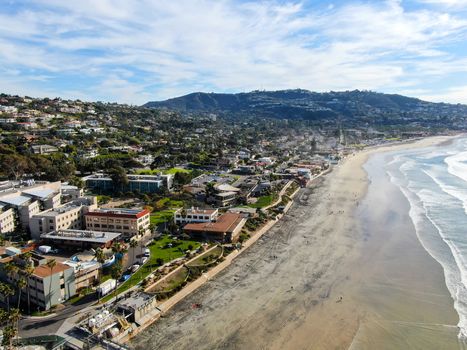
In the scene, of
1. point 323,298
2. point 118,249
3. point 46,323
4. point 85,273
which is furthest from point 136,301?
point 323,298

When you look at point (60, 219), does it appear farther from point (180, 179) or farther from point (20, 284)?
point (180, 179)

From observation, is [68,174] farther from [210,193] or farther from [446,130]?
[446,130]

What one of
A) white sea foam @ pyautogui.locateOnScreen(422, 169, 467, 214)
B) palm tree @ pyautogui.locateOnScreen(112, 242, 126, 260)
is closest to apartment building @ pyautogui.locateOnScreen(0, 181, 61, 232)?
palm tree @ pyautogui.locateOnScreen(112, 242, 126, 260)

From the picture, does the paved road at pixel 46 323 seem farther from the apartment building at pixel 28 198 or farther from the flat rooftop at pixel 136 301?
the apartment building at pixel 28 198

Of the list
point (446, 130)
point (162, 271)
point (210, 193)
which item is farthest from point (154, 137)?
point (446, 130)

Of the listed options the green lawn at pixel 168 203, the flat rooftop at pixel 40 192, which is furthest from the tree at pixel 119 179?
the flat rooftop at pixel 40 192

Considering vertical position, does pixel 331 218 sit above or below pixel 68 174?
below
